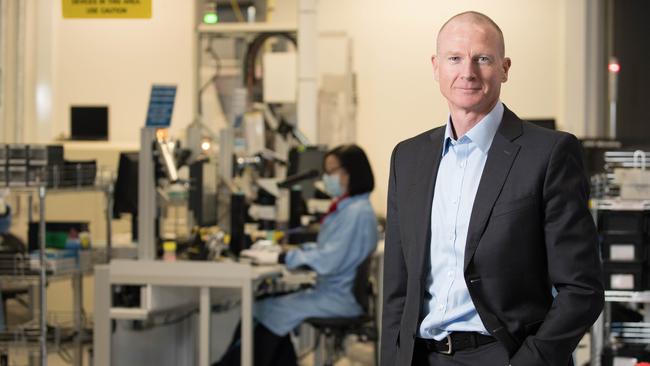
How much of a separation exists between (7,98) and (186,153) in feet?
7.86

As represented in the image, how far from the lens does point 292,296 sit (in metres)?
5.37

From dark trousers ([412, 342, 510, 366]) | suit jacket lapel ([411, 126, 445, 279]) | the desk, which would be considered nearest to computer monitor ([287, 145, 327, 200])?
the desk

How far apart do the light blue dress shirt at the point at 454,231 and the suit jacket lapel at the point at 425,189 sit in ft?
0.05

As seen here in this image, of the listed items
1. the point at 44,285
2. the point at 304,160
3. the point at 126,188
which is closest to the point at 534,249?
the point at 44,285

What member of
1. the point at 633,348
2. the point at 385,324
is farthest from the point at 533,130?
the point at 633,348

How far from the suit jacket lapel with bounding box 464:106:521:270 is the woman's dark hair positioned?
323cm

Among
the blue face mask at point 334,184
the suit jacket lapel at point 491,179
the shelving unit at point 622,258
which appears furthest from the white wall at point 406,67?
the suit jacket lapel at point 491,179

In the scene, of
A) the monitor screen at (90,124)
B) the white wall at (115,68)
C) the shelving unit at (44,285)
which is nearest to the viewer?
the shelving unit at (44,285)

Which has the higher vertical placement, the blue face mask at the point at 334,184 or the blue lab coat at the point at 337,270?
the blue face mask at the point at 334,184

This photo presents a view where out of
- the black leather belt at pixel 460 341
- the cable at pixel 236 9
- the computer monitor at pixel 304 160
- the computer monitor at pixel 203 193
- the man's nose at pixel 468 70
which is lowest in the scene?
the black leather belt at pixel 460 341

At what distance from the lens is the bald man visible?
6.75 feet

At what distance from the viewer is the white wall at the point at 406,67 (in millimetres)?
8352

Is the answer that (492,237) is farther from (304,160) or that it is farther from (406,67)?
(406,67)

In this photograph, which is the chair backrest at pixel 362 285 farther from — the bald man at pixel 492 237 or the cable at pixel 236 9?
the cable at pixel 236 9
